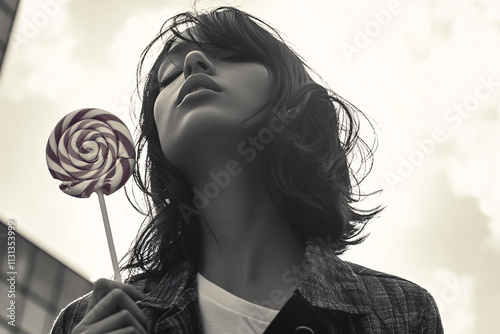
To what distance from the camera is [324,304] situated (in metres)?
2.14

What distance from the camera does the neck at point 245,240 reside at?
92.2 inches

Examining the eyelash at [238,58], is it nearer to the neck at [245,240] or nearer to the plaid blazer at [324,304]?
the neck at [245,240]

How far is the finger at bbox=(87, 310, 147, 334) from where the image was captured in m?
1.95

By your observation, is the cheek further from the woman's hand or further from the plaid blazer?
the woman's hand

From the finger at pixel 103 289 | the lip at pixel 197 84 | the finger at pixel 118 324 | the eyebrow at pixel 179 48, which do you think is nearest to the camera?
the finger at pixel 118 324

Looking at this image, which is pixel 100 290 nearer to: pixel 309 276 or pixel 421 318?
pixel 309 276

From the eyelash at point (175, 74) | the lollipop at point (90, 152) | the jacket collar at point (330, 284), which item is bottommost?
the jacket collar at point (330, 284)

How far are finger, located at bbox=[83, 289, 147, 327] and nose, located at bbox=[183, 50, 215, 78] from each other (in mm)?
967

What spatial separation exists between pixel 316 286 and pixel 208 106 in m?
0.78

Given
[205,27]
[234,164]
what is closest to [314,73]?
[205,27]

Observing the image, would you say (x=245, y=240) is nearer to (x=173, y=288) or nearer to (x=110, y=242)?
(x=173, y=288)

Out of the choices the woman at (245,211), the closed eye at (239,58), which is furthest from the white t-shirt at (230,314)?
the closed eye at (239,58)

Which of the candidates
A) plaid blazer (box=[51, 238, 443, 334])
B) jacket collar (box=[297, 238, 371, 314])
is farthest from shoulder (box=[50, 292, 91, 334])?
jacket collar (box=[297, 238, 371, 314])

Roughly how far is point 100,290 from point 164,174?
0.82 m
